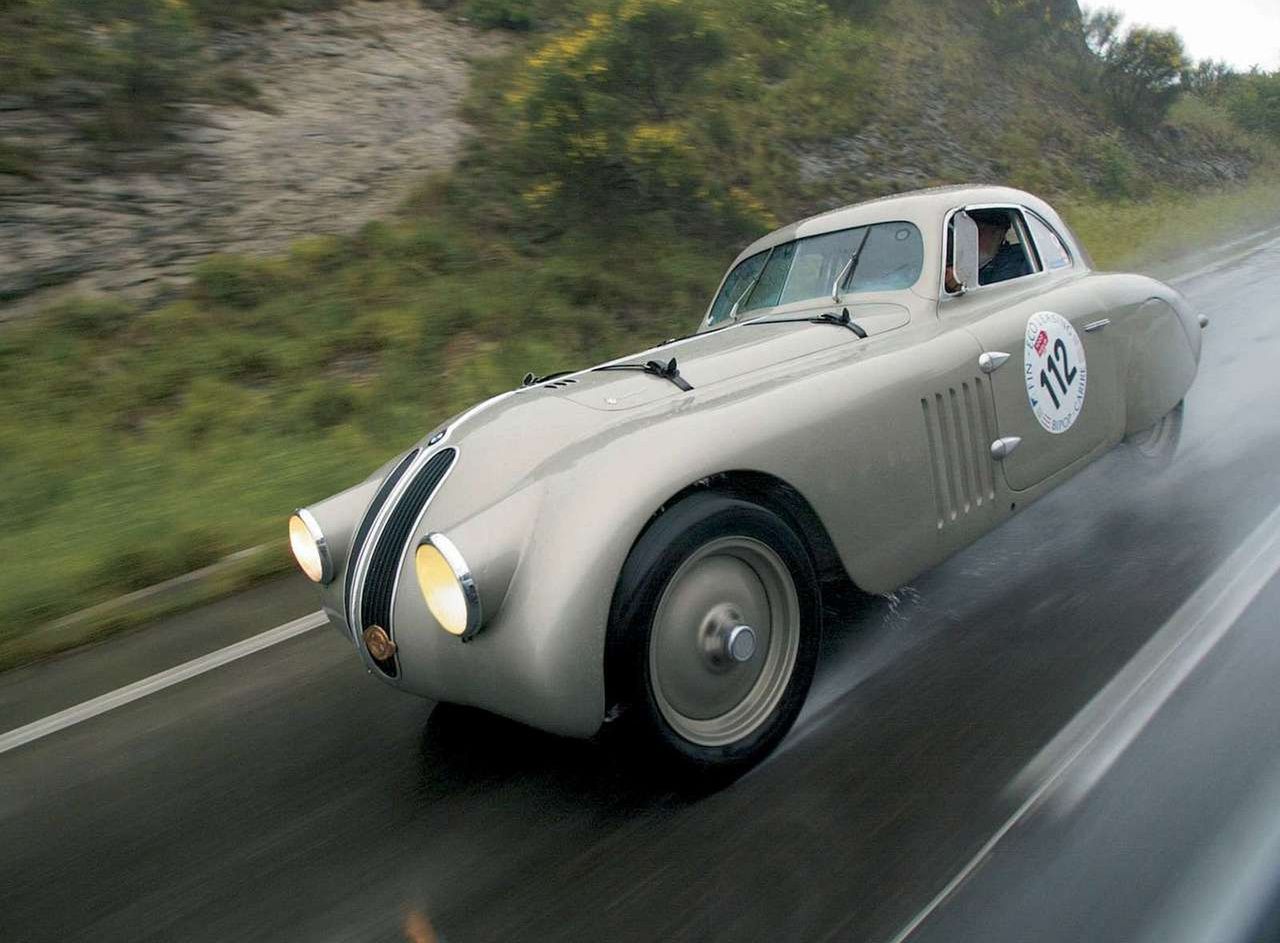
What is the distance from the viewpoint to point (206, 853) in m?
2.63

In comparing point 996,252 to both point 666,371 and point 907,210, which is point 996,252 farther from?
point 666,371

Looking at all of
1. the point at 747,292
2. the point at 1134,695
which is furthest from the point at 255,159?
the point at 1134,695

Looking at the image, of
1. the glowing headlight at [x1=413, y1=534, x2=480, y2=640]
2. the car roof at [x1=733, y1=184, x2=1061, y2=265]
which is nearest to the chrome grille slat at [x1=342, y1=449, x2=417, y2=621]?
the glowing headlight at [x1=413, y1=534, x2=480, y2=640]

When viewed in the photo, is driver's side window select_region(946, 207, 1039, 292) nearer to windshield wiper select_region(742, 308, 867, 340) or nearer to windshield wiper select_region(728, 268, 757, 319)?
windshield wiper select_region(742, 308, 867, 340)

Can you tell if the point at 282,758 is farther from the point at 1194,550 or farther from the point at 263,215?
the point at 263,215

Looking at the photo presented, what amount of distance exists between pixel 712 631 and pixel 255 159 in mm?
8580

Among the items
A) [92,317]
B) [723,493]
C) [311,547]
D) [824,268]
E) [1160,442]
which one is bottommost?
[92,317]

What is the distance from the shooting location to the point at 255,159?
9508mm

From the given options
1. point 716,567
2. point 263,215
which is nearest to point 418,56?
point 263,215

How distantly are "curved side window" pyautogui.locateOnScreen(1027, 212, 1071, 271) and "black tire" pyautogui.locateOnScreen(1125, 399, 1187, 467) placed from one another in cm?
102

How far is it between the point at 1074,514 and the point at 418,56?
10.3m

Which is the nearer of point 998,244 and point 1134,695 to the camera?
point 1134,695

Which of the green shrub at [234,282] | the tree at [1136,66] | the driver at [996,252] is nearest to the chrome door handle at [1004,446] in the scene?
the driver at [996,252]

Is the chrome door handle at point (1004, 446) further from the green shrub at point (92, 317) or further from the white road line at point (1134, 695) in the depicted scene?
the green shrub at point (92, 317)
